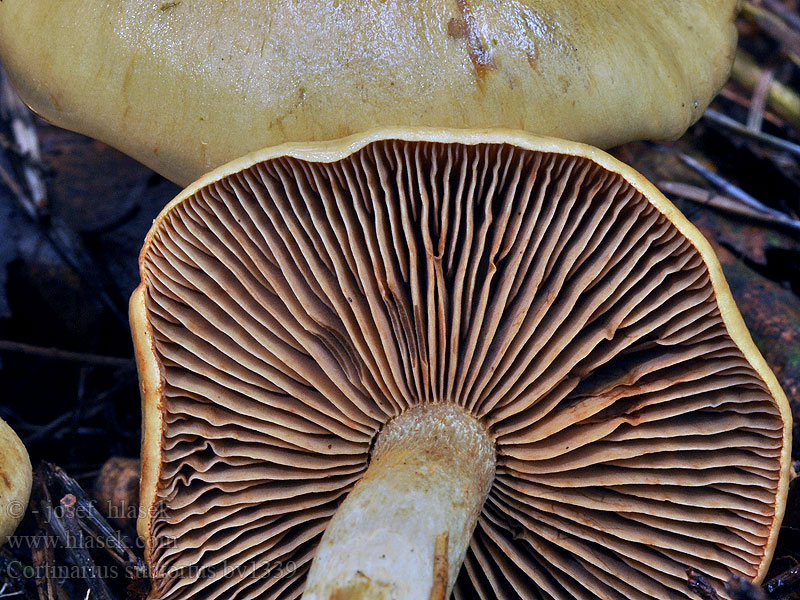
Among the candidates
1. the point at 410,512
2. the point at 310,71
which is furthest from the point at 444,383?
the point at 310,71

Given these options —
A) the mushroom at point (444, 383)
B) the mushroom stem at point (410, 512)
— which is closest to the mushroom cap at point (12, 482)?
the mushroom at point (444, 383)

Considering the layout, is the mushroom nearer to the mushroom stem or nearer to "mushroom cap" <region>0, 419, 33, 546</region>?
the mushroom stem

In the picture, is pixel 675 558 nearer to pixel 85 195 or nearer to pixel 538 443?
pixel 538 443

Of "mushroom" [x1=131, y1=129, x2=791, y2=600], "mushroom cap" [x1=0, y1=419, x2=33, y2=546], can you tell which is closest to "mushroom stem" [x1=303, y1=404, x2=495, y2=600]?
"mushroom" [x1=131, y1=129, x2=791, y2=600]

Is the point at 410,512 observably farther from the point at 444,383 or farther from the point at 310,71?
the point at 310,71

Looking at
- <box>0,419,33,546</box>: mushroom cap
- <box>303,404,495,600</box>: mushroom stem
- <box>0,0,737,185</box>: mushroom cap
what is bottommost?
<box>0,419,33,546</box>: mushroom cap
